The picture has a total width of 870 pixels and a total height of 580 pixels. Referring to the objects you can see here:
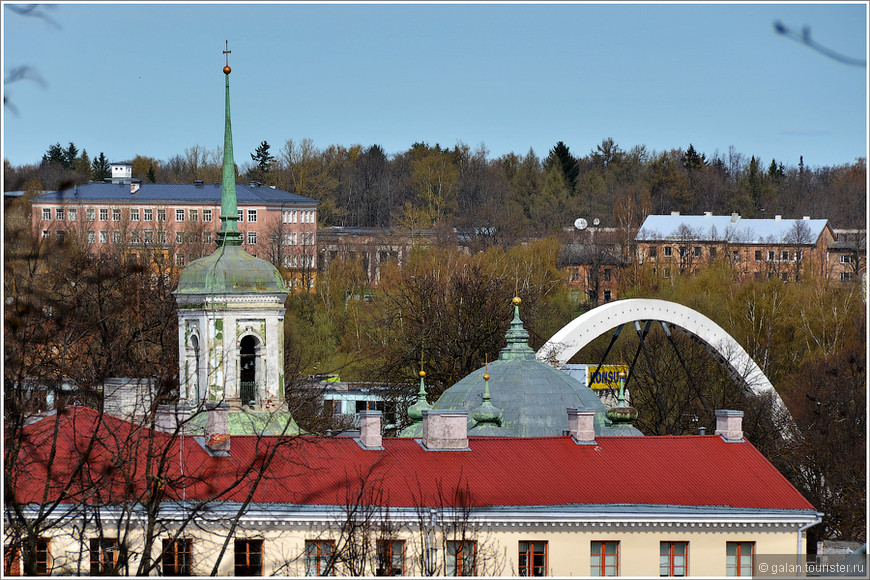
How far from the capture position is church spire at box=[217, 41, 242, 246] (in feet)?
152

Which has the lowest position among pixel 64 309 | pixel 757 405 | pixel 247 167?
pixel 757 405

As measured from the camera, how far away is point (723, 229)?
13275cm

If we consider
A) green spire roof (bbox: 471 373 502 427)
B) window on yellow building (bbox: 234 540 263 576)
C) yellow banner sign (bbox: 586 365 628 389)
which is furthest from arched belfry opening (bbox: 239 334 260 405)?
yellow banner sign (bbox: 586 365 628 389)

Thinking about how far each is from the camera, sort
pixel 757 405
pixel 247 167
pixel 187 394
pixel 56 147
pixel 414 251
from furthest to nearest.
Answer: pixel 247 167, pixel 56 147, pixel 414 251, pixel 757 405, pixel 187 394

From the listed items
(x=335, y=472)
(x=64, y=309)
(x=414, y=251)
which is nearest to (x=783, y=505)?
(x=335, y=472)

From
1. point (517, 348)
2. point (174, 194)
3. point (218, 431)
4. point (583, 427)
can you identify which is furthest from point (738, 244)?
point (218, 431)

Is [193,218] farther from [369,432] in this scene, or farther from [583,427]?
[369,432]

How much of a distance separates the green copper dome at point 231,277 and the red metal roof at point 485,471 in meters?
6.57

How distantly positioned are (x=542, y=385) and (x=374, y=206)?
11442cm

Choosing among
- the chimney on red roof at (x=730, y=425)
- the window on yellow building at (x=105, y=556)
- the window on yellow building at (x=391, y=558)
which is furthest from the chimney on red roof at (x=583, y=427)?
the window on yellow building at (x=105, y=556)

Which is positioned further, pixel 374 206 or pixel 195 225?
pixel 374 206

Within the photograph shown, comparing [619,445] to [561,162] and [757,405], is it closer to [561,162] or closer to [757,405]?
[757,405]

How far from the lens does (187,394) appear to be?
4231 cm

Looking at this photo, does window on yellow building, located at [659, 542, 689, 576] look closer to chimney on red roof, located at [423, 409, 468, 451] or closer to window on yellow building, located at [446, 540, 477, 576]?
window on yellow building, located at [446, 540, 477, 576]
